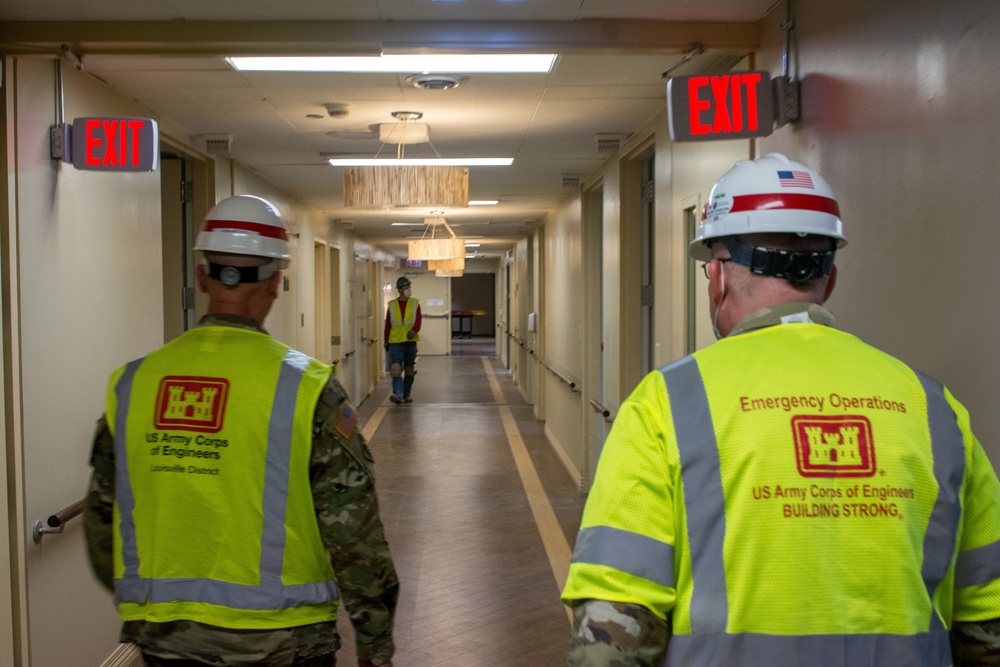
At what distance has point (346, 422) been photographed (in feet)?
6.66

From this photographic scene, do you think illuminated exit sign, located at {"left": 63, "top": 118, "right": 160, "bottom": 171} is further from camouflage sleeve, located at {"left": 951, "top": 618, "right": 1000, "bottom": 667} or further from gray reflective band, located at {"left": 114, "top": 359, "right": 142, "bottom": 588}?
camouflage sleeve, located at {"left": 951, "top": 618, "right": 1000, "bottom": 667}

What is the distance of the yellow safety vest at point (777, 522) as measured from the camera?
1.26 meters

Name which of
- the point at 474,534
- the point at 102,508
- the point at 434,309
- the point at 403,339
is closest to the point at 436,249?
the point at 474,534

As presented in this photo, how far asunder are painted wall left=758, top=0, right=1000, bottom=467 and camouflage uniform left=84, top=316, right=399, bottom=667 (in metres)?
1.36

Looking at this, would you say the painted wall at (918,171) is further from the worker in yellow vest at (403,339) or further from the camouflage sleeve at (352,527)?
the worker in yellow vest at (403,339)

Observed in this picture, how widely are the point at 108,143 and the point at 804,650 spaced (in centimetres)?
314

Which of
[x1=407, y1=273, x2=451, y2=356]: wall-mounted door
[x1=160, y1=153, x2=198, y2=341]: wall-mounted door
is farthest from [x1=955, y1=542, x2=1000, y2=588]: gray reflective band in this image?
[x1=407, y1=273, x2=451, y2=356]: wall-mounted door

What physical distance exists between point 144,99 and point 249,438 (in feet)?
9.86

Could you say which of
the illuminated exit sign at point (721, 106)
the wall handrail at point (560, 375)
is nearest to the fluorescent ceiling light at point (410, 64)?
the illuminated exit sign at point (721, 106)

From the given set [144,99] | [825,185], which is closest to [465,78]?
[144,99]

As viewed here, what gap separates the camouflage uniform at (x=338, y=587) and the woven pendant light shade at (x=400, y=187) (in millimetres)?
2413

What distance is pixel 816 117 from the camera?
9.37 ft

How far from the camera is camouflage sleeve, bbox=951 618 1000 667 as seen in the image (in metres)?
1.36

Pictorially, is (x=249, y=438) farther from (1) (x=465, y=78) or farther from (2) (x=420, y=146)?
(2) (x=420, y=146)
